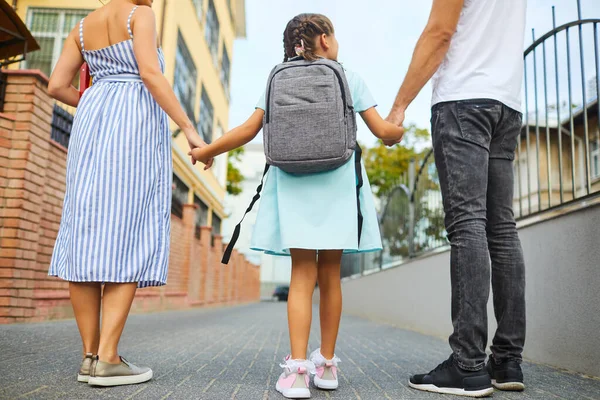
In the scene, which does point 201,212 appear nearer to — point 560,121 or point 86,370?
point 560,121

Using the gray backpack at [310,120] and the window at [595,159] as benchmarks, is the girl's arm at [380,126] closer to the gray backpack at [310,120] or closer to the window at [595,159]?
the gray backpack at [310,120]

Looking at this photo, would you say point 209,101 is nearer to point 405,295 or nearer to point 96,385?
point 405,295

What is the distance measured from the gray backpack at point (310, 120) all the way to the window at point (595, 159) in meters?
1.94

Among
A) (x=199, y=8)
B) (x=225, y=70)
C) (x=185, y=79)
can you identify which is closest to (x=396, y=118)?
(x=185, y=79)

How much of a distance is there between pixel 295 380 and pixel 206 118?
1891cm

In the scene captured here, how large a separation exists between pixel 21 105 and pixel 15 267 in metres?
1.74

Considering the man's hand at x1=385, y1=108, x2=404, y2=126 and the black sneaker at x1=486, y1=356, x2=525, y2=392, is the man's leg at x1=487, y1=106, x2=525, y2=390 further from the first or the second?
the man's hand at x1=385, y1=108, x2=404, y2=126

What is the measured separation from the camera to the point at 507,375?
2.75 metres

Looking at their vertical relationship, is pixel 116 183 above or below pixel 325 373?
above

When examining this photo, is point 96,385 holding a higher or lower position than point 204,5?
lower

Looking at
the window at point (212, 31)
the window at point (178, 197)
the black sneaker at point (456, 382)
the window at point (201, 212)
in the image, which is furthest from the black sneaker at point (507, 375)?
the window at point (212, 31)

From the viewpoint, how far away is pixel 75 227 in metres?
2.72

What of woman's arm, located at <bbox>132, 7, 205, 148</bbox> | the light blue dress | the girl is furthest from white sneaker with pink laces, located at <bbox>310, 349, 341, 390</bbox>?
woman's arm, located at <bbox>132, 7, 205, 148</bbox>

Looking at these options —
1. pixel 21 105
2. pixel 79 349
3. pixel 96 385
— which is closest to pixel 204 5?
pixel 21 105
